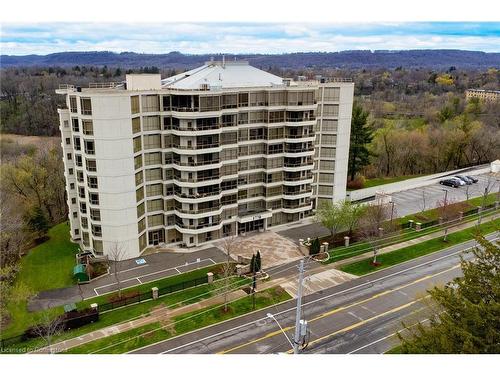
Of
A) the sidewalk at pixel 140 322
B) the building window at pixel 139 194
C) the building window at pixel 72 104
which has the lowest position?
the sidewalk at pixel 140 322

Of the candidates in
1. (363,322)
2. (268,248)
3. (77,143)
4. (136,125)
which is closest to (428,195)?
(268,248)

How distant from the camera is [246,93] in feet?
166

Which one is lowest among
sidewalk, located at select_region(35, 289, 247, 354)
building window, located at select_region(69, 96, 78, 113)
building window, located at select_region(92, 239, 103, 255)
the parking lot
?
the parking lot

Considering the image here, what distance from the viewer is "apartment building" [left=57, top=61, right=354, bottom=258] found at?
147 ft

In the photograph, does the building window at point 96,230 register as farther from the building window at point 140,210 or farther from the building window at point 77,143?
the building window at point 77,143

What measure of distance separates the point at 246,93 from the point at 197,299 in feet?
80.2

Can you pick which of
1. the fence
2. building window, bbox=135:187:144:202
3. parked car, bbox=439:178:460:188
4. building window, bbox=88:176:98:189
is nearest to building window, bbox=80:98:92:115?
building window, bbox=88:176:98:189

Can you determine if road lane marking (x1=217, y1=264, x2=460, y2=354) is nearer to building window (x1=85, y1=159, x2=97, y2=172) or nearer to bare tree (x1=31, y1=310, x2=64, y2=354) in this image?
bare tree (x1=31, y1=310, x2=64, y2=354)

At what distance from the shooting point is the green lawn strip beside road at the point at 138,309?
33.2m

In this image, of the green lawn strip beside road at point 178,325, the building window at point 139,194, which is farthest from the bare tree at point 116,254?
the green lawn strip beside road at point 178,325

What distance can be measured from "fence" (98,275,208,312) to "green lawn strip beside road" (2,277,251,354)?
0.39m

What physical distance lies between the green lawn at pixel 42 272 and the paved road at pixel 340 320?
11.7 m

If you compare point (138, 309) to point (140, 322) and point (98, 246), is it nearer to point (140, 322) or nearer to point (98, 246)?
point (140, 322)

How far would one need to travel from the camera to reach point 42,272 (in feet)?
145
